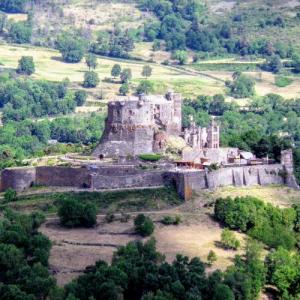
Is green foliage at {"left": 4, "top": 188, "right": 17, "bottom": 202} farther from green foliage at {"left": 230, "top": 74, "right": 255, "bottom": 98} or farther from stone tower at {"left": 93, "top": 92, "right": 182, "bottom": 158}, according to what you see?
green foliage at {"left": 230, "top": 74, "right": 255, "bottom": 98}

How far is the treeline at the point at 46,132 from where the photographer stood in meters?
158

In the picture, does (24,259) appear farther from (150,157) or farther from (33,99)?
(33,99)

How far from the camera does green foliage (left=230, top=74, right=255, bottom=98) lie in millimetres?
189125

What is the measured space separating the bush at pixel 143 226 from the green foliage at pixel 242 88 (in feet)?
284

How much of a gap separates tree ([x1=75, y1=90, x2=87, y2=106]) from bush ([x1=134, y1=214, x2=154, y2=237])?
7825 cm

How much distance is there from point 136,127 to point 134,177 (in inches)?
241

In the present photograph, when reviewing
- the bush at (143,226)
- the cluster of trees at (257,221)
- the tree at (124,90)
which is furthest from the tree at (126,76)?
the bush at (143,226)

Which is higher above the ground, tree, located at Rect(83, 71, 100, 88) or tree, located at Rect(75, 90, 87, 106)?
tree, located at Rect(83, 71, 100, 88)

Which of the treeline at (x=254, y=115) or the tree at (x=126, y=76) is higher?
the tree at (x=126, y=76)

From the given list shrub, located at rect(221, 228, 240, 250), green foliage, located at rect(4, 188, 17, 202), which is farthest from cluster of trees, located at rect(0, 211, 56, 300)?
shrub, located at rect(221, 228, 240, 250)

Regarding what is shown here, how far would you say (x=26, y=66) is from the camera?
19662cm

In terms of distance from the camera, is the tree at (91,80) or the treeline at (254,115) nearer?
the treeline at (254,115)

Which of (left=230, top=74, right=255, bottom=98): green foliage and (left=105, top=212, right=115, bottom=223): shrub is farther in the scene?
(left=230, top=74, right=255, bottom=98): green foliage

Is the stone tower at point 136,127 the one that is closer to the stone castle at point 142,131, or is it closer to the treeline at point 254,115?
the stone castle at point 142,131
